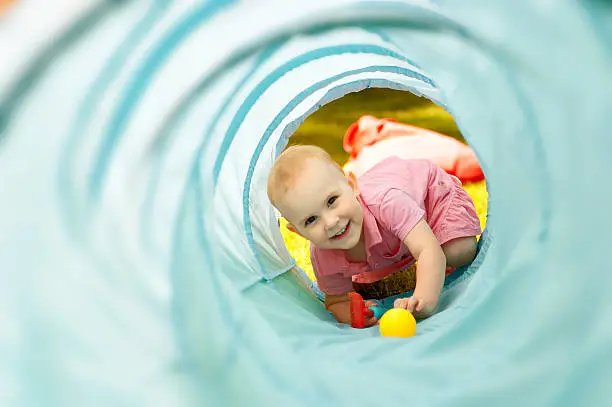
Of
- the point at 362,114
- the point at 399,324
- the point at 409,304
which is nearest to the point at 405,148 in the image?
the point at 362,114

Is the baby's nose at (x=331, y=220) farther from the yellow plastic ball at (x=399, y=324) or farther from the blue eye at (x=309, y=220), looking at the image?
the yellow plastic ball at (x=399, y=324)

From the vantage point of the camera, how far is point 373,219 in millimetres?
2715

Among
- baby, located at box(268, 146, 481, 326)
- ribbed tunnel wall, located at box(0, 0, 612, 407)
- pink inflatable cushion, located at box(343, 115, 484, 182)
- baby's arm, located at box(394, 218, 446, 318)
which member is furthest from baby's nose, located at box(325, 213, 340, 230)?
pink inflatable cushion, located at box(343, 115, 484, 182)

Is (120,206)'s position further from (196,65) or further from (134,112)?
(196,65)

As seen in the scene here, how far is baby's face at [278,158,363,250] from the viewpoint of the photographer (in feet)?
7.90

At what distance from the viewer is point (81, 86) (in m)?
1.48

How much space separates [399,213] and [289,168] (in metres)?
0.44

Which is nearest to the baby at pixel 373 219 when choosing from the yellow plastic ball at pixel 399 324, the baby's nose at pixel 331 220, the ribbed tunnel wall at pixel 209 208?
the baby's nose at pixel 331 220

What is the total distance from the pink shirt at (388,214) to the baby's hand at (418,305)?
0.23 meters

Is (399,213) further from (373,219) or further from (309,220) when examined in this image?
(309,220)

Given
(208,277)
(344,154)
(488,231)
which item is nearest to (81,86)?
(208,277)

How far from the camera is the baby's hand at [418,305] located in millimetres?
2453

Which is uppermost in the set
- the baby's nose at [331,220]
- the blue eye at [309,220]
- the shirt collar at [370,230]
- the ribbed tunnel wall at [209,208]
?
the shirt collar at [370,230]

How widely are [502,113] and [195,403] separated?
101 cm
